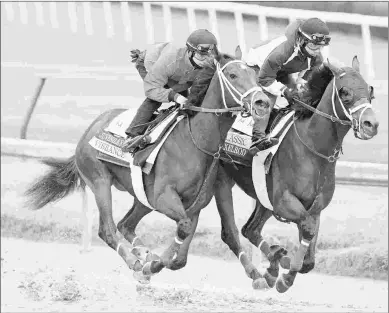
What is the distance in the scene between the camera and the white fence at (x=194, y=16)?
39.9 feet

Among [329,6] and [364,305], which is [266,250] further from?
[329,6]

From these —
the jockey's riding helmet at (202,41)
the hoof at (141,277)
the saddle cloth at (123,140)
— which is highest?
the jockey's riding helmet at (202,41)

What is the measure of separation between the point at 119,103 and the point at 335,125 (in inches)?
240

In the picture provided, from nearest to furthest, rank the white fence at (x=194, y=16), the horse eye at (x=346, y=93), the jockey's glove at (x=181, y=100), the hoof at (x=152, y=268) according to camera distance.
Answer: the horse eye at (x=346, y=93), the jockey's glove at (x=181, y=100), the hoof at (x=152, y=268), the white fence at (x=194, y=16)

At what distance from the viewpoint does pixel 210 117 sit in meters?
8.98

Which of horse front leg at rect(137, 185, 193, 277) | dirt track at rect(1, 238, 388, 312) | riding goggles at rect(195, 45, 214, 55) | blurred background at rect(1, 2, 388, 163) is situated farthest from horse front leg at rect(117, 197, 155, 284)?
blurred background at rect(1, 2, 388, 163)

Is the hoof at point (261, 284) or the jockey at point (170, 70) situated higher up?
the jockey at point (170, 70)

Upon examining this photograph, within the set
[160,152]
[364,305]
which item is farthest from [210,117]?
[364,305]

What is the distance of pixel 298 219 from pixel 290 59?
1.12 meters

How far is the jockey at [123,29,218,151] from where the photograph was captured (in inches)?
350

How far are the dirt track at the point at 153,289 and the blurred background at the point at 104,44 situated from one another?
1.91m

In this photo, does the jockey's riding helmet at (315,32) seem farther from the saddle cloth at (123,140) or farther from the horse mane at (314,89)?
the saddle cloth at (123,140)

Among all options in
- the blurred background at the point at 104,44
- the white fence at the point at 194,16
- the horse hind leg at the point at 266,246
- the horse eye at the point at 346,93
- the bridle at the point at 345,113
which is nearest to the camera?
the bridle at the point at 345,113

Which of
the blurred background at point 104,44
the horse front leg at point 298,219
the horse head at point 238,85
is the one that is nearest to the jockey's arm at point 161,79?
the horse head at point 238,85
